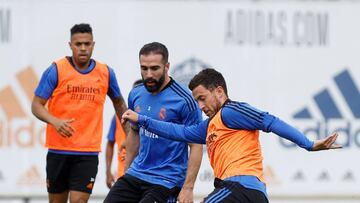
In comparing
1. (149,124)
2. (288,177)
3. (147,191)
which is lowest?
(288,177)

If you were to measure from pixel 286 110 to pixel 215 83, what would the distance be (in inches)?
266

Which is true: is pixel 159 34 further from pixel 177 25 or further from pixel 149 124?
pixel 149 124

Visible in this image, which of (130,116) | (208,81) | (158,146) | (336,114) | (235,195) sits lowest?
(336,114)

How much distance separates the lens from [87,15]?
1515 centimetres

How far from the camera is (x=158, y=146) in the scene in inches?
395

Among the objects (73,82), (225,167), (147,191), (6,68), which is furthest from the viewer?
(6,68)

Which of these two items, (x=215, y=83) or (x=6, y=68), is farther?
(x=6, y=68)

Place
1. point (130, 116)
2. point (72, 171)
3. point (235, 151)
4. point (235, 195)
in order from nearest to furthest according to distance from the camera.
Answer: point (235, 195), point (235, 151), point (130, 116), point (72, 171)

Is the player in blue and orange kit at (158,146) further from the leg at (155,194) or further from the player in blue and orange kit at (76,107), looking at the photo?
the player in blue and orange kit at (76,107)

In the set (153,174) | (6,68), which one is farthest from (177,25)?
(153,174)

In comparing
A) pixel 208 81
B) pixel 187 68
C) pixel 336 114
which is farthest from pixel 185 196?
pixel 336 114

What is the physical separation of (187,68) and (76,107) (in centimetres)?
401

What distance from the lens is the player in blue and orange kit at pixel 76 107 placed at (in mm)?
11484

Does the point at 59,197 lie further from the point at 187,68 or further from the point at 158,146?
the point at 187,68
